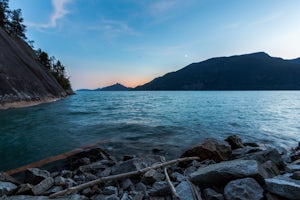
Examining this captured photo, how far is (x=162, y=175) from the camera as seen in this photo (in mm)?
5633

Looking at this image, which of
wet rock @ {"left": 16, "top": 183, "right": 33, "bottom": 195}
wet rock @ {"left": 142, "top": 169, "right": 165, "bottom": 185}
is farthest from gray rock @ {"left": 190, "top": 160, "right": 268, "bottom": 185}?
wet rock @ {"left": 16, "top": 183, "right": 33, "bottom": 195}

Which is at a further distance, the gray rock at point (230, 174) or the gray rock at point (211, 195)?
the gray rock at point (230, 174)

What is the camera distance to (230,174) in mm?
4172

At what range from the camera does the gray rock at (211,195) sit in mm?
3829

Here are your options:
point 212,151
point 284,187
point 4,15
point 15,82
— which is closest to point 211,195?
point 284,187

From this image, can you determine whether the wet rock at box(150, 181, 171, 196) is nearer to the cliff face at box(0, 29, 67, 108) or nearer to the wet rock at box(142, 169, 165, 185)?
the wet rock at box(142, 169, 165, 185)

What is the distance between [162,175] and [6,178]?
16.6 ft

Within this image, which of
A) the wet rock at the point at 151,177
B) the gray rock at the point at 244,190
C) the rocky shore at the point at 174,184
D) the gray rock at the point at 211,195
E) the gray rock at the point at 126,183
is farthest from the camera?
the wet rock at the point at 151,177

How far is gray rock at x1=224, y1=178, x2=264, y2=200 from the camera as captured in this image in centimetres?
359

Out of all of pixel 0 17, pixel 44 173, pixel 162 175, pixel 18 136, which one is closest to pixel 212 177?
pixel 162 175

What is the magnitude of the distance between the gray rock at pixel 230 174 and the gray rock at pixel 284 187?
0.30 m

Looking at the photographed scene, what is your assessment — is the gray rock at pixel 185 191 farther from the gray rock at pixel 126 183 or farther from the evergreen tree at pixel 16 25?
the evergreen tree at pixel 16 25

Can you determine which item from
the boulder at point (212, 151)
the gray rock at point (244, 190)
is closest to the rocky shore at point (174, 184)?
the gray rock at point (244, 190)

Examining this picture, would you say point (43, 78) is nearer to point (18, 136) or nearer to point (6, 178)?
point (18, 136)
